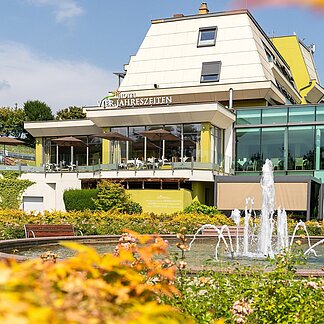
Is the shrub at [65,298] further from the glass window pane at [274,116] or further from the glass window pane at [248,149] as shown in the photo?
the glass window pane at [248,149]

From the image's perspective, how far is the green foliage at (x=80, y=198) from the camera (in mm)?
26686

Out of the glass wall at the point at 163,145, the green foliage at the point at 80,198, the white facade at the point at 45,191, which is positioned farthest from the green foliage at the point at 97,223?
the white facade at the point at 45,191

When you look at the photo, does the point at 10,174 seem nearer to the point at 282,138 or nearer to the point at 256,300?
the point at 282,138

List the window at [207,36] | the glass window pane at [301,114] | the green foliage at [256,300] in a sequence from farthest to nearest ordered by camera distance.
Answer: the window at [207,36] → the glass window pane at [301,114] → the green foliage at [256,300]

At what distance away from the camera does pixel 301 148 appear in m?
29.8

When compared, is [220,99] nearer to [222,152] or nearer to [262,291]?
[222,152]

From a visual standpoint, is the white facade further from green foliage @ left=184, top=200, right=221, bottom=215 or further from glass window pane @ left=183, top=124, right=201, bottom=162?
green foliage @ left=184, top=200, right=221, bottom=215

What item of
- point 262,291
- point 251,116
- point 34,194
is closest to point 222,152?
point 251,116

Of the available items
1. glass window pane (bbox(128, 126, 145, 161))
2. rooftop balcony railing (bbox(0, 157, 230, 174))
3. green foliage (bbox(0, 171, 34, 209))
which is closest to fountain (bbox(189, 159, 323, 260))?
rooftop balcony railing (bbox(0, 157, 230, 174))

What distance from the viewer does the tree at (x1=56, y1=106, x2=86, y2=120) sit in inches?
2557

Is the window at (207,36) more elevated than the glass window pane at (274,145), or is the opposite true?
the window at (207,36)

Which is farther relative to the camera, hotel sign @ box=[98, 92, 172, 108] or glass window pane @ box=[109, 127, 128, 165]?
hotel sign @ box=[98, 92, 172, 108]

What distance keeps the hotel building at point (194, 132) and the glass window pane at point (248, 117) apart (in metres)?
0.06

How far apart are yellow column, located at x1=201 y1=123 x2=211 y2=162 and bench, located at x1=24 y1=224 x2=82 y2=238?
1515cm
